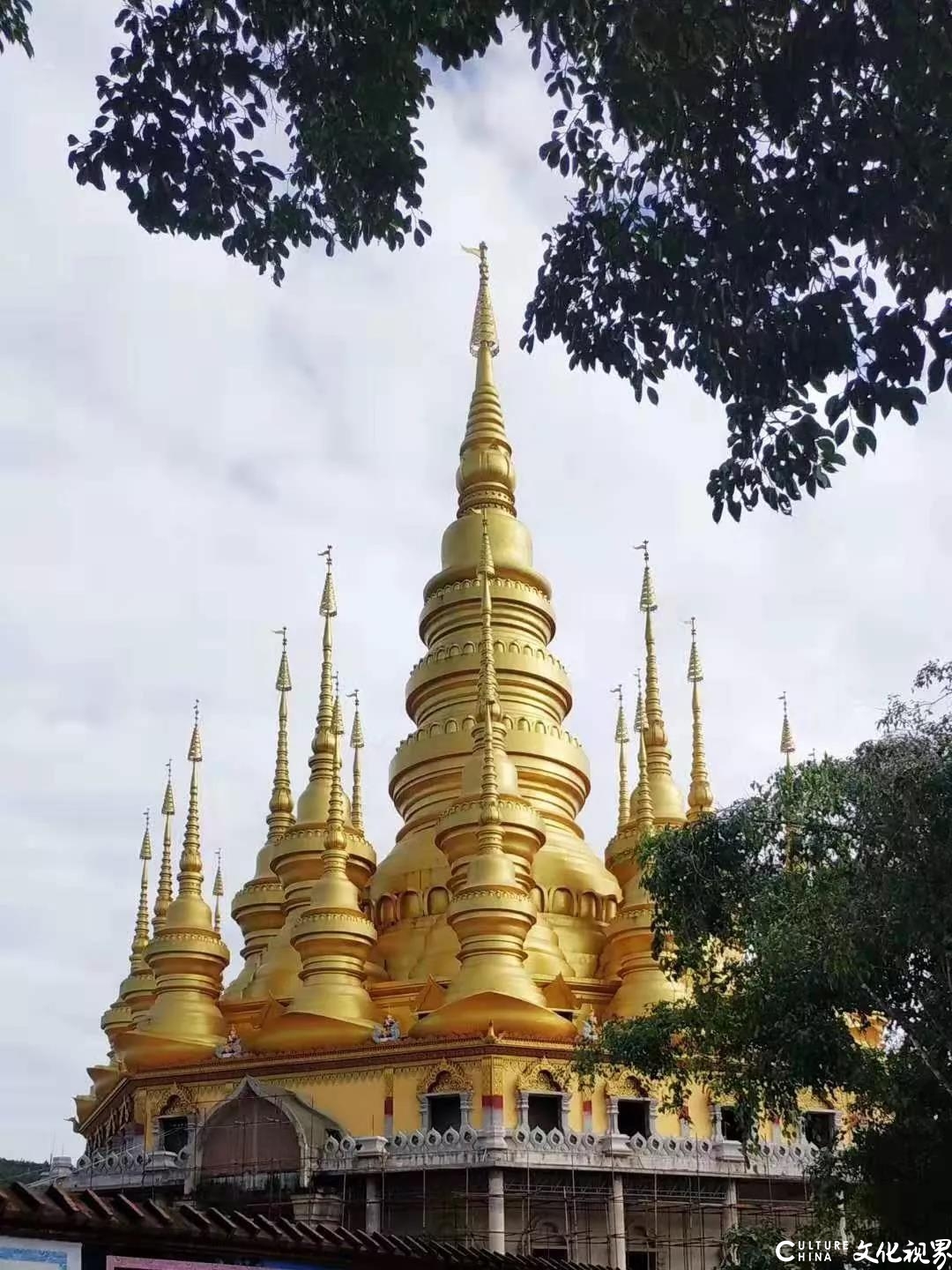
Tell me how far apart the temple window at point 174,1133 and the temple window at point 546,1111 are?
6.27 m

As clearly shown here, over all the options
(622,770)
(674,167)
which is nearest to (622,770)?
(622,770)

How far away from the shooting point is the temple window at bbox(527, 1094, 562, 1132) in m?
26.9

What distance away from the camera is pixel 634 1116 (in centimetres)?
2820

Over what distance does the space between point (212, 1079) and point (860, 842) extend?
16.2 m

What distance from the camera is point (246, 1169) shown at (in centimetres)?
2645

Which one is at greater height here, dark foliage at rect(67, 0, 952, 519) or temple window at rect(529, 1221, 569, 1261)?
dark foliage at rect(67, 0, 952, 519)

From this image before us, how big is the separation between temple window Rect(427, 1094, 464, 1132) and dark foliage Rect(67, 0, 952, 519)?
60.1ft

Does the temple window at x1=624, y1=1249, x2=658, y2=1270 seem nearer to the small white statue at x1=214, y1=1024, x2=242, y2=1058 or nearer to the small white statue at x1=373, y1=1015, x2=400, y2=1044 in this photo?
the small white statue at x1=373, y1=1015, x2=400, y2=1044

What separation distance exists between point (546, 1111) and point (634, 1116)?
6.52 ft

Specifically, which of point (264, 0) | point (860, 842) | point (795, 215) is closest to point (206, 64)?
point (264, 0)

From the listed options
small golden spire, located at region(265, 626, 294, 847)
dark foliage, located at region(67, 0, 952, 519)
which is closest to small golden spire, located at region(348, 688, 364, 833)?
small golden spire, located at region(265, 626, 294, 847)

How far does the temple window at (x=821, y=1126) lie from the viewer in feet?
61.9

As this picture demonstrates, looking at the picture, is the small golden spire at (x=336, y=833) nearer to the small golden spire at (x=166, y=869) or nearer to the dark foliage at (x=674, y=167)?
the small golden spire at (x=166, y=869)

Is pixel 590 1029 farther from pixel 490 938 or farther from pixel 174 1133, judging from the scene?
pixel 174 1133
